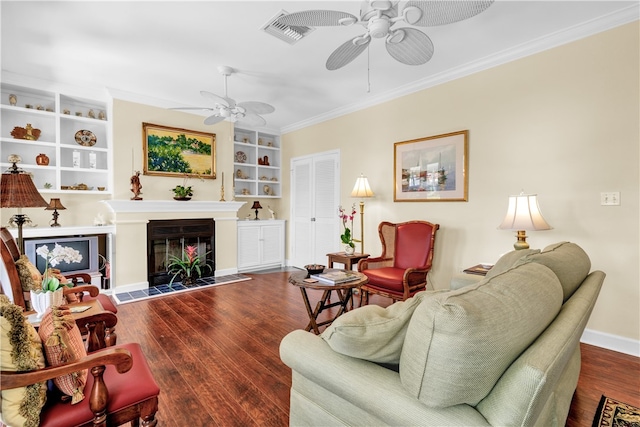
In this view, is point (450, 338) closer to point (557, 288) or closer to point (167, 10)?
point (557, 288)

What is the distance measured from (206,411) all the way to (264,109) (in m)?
3.06

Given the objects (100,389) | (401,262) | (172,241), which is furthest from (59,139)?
(401,262)

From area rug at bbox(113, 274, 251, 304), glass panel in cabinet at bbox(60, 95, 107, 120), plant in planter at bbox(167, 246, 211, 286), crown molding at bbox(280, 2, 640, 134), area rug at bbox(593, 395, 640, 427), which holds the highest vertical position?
crown molding at bbox(280, 2, 640, 134)

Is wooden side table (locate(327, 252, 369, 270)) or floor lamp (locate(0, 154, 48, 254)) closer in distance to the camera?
floor lamp (locate(0, 154, 48, 254))

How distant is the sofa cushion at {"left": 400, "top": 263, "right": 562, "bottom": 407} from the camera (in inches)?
34.7

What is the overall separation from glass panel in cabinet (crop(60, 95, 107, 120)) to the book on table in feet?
13.6

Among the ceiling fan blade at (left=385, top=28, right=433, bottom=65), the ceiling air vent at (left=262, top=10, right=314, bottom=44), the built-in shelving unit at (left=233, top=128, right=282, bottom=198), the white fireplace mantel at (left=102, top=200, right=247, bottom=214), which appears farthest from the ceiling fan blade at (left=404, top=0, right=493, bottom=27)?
the built-in shelving unit at (left=233, top=128, right=282, bottom=198)

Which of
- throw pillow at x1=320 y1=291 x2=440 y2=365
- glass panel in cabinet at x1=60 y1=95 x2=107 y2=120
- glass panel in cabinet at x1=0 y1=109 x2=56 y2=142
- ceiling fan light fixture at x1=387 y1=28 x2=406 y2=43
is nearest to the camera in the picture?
throw pillow at x1=320 y1=291 x2=440 y2=365

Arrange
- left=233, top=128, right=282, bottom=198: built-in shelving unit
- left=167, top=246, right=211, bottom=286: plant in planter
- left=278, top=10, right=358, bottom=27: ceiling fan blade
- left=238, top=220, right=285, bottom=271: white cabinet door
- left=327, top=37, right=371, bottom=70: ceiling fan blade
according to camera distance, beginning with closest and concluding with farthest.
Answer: left=278, top=10, right=358, bottom=27: ceiling fan blade
left=327, top=37, right=371, bottom=70: ceiling fan blade
left=167, top=246, right=211, bottom=286: plant in planter
left=238, top=220, right=285, bottom=271: white cabinet door
left=233, top=128, right=282, bottom=198: built-in shelving unit

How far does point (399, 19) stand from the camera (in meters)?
2.11

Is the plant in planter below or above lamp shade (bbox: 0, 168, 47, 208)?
below

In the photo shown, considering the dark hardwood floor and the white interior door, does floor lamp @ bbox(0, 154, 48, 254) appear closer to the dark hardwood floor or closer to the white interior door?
the dark hardwood floor

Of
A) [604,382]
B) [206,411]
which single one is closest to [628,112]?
[604,382]

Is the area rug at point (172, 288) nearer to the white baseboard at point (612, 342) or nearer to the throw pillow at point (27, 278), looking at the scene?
the throw pillow at point (27, 278)
